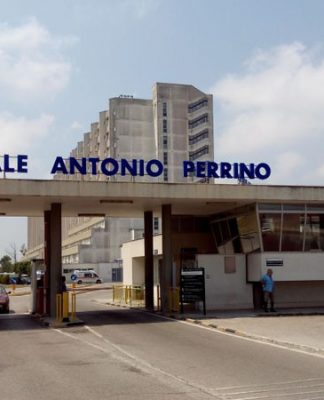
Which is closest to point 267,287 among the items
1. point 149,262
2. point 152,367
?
point 149,262

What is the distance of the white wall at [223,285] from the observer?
27.9 meters

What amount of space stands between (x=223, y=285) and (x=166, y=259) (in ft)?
9.14

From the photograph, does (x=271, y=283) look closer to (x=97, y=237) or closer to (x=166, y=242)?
(x=166, y=242)

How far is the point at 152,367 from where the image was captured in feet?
40.6

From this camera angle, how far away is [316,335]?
57.1 ft

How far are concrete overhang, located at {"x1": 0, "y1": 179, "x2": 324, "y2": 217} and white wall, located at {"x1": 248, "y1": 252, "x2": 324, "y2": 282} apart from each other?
2437mm

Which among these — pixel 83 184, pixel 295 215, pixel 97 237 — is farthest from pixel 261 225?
pixel 97 237

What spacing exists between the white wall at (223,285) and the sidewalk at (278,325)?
1.85 m

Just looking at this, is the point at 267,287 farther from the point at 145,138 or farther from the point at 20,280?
the point at 145,138

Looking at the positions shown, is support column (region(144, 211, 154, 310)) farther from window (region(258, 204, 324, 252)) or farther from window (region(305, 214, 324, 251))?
window (region(305, 214, 324, 251))

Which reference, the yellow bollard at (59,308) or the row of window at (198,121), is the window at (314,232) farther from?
the row of window at (198,121)

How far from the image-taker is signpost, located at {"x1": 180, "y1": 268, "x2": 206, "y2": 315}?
25.6 meters

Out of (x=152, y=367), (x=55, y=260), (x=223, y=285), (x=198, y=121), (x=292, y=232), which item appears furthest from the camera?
(x=198, y=121)

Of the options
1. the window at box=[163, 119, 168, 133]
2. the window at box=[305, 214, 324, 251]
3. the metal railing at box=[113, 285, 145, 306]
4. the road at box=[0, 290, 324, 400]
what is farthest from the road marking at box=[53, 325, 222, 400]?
the window at box=[163, 119, 168, 133]
